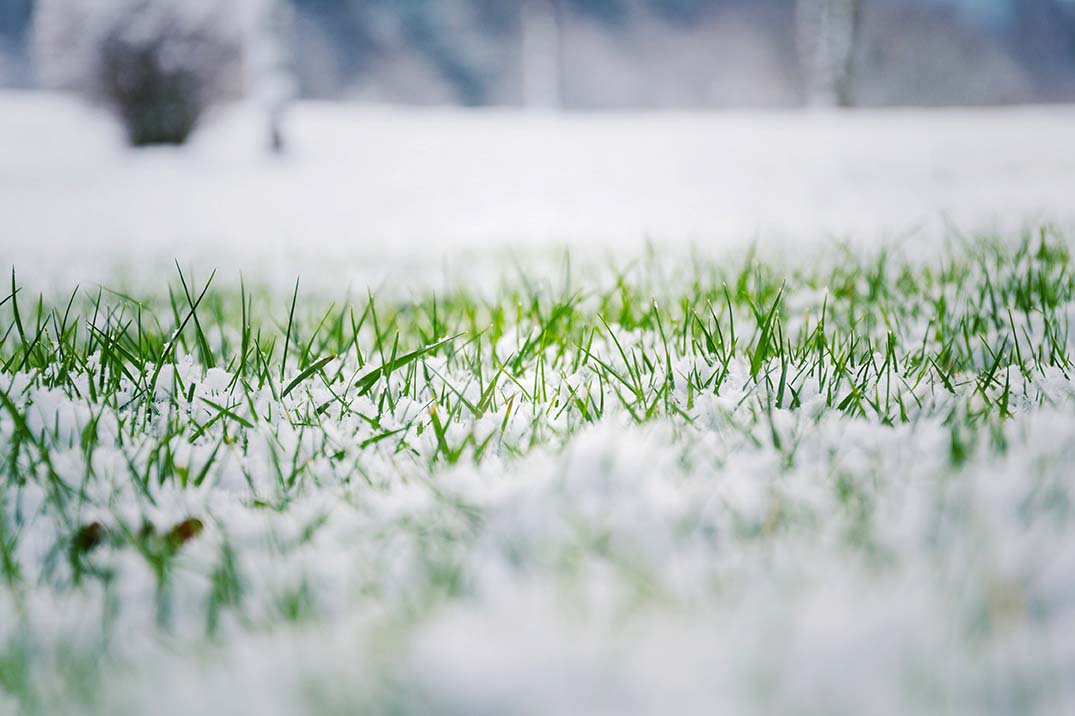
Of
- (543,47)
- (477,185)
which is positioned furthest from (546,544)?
(543,47)

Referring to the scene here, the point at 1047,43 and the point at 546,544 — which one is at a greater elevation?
the point at 1047,43

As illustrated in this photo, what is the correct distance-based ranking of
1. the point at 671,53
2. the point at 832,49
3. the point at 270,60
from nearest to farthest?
the point at 270,60, the point at 832,49, the point at 671,53

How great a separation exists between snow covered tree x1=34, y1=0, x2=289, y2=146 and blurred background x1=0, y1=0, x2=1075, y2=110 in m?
14.1

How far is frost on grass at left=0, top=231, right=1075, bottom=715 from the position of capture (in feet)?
1.82

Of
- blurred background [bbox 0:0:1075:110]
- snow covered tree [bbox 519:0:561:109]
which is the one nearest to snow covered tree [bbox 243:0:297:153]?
snow covered tree [bbox 519:0:561:109]

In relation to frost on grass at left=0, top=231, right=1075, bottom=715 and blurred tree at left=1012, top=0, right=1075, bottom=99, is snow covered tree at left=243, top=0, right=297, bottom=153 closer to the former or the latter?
frost on grass at left=0, top=231, right=1075, bottom=715

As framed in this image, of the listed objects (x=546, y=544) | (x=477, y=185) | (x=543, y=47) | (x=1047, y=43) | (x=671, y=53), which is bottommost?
(x=546, y=544)

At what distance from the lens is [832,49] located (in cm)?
1262

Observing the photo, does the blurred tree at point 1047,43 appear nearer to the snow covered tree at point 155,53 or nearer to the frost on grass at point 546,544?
the snow covered tree at point 155,53

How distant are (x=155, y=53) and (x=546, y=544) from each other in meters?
12.2

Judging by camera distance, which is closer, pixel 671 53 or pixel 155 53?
pixel 155 53

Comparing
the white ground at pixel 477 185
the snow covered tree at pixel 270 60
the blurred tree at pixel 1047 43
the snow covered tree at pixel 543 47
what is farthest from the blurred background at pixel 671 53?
the snow covered tree at pixel 270 60

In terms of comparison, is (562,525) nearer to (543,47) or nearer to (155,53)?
(155,53)

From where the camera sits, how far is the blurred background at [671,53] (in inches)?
1009
